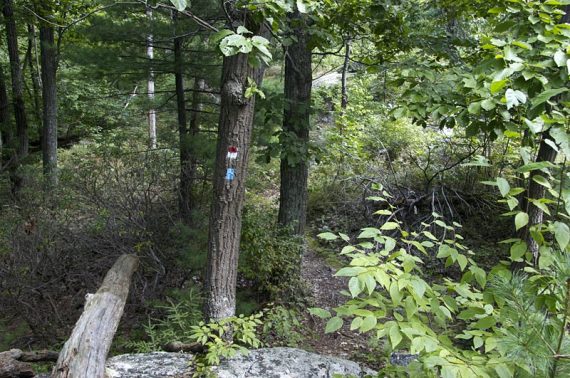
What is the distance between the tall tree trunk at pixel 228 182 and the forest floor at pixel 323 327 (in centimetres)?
130

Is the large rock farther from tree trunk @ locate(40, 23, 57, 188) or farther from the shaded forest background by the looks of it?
tree trunk @ locate(40, 23, 57, 188)

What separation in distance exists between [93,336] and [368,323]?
7.84 ft

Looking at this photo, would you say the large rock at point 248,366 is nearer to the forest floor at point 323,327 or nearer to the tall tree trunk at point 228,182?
the tall tree trunk at point 228,182

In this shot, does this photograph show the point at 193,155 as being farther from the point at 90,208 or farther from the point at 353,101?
the point at 353,101

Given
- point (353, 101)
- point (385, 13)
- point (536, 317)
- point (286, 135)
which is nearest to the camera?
point (536, 317)

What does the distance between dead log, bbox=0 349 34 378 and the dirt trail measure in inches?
112

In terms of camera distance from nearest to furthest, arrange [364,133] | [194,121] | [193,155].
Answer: [193,155] → [194,121] → [364,133]

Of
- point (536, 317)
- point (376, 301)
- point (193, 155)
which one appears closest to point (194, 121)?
point (193, 155)

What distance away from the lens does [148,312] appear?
17.7ft

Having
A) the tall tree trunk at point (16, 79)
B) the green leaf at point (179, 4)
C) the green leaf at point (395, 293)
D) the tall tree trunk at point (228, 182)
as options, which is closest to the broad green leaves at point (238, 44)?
the green leaf at point (179, 4)

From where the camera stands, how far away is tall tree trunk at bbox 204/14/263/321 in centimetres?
345

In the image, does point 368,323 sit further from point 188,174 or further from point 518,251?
point 188,174

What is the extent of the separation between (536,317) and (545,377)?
208 mm

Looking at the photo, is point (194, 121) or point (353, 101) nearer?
point (194, 121)
